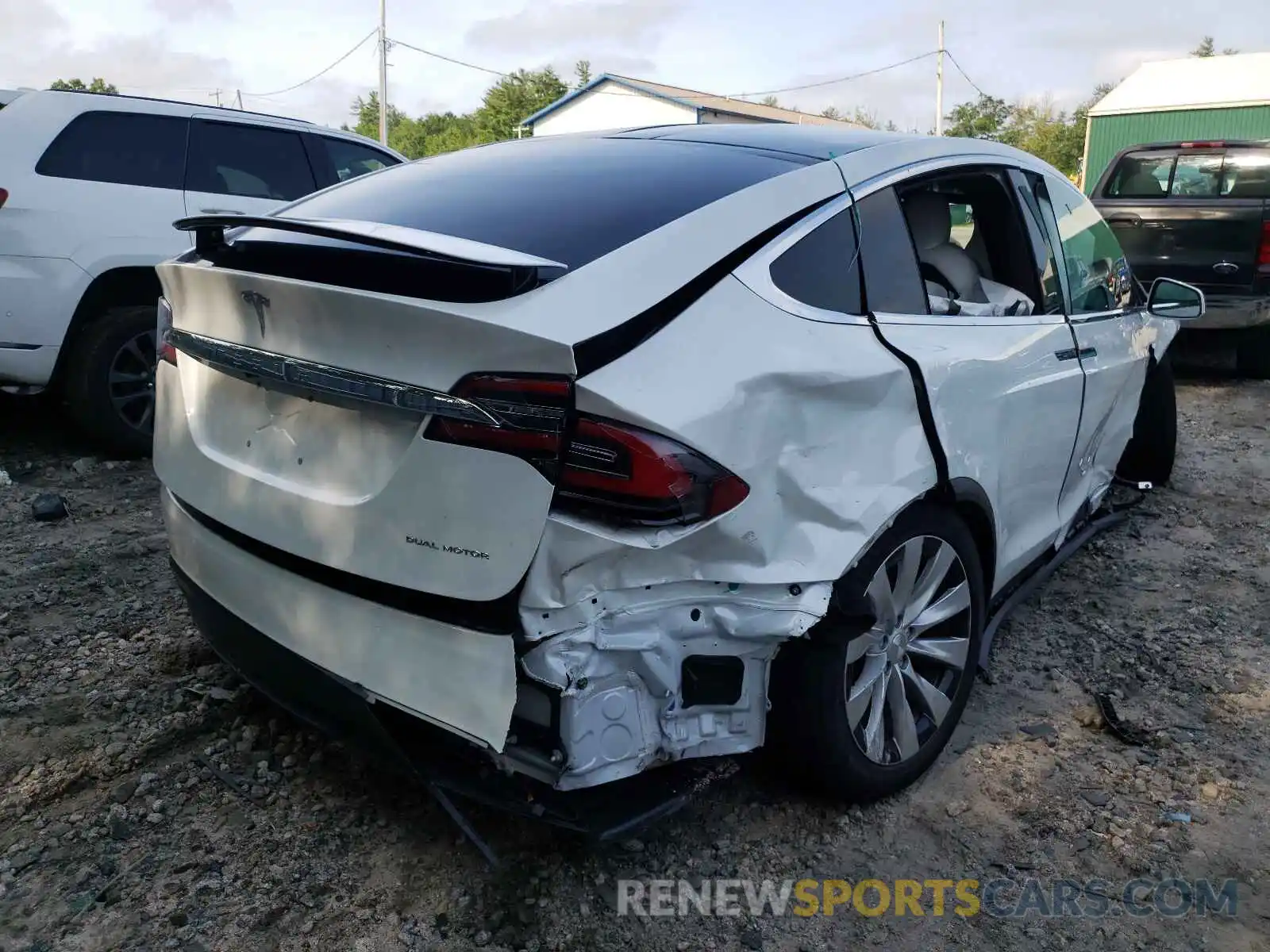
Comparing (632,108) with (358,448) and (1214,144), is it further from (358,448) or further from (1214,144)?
(358,448)

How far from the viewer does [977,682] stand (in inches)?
129

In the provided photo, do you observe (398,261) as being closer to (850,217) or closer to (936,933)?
(850,217)

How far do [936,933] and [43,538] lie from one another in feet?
12.6

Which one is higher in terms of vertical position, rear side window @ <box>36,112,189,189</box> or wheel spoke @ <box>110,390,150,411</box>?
rear side window @ <box>36,112,189,189</box>

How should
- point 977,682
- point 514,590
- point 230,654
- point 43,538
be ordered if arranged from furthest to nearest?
point 43,538
point 977,682
point 230,654
point 514,590

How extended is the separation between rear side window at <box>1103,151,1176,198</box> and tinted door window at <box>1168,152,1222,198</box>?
75 millimetres

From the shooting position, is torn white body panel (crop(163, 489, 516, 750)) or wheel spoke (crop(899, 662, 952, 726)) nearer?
torn white body panel (crop(163, 489, 516, 750))

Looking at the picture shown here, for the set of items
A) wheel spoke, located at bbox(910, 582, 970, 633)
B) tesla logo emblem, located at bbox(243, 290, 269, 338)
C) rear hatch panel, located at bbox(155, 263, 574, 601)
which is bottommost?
wheel spoke, located at bbox(910, 582, 970, 633)

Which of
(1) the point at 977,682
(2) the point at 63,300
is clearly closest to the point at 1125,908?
(1) the point at 977,682

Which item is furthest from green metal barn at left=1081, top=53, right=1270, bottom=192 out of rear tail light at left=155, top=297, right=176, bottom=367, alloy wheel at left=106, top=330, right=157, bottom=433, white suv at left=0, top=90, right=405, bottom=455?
rear tail light at left=155, top=297, right=176, bottom=367

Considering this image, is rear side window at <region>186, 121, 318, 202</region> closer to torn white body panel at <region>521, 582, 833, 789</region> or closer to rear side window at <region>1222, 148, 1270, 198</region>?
torn white body panel at <region>521, 582, 833, 789</region>

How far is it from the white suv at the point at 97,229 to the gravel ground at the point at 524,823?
1.86 m

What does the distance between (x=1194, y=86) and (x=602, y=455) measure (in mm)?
31751

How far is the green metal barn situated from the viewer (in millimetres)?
25766
